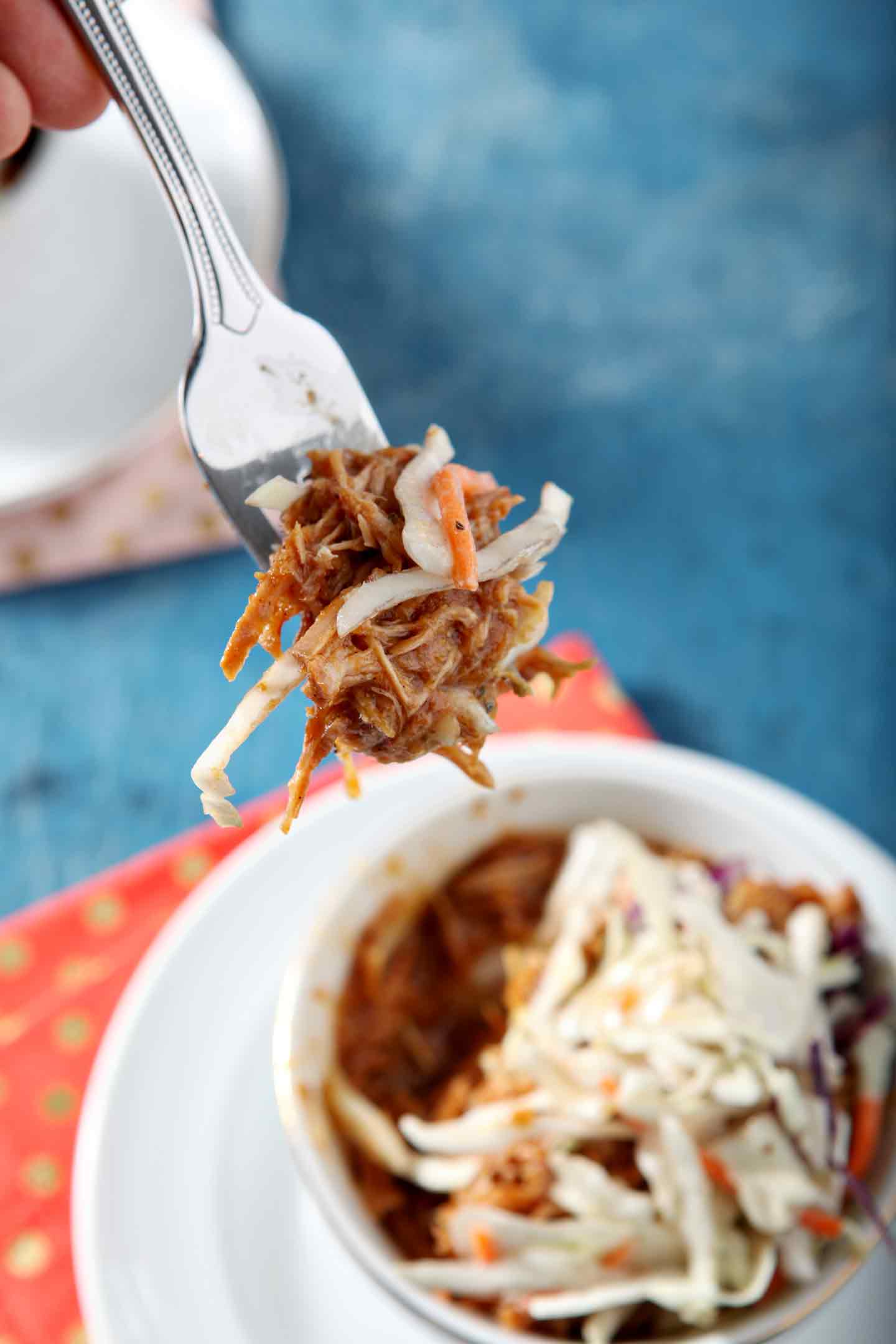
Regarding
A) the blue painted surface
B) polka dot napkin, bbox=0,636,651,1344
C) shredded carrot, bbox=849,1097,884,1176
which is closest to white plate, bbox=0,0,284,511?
the blue painted surface

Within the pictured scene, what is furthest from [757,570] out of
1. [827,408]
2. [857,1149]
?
[857,1149]

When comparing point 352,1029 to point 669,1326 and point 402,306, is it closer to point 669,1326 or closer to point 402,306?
point 669,1326

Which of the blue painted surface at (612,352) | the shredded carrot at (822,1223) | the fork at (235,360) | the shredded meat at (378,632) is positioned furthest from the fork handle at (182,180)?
the blue painted surface at (612,352)

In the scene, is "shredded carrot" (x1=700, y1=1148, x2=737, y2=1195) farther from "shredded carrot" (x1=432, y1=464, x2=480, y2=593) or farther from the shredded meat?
"shredded carrot" (x1=432, y1=464, x2=480, y2=593)

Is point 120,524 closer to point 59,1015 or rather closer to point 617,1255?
point 59,1015

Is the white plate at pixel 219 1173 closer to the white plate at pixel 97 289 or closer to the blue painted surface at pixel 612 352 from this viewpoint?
the blue painted surface at pixel 612 352

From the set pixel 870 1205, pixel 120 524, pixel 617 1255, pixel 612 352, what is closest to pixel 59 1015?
pixel 617 1255
